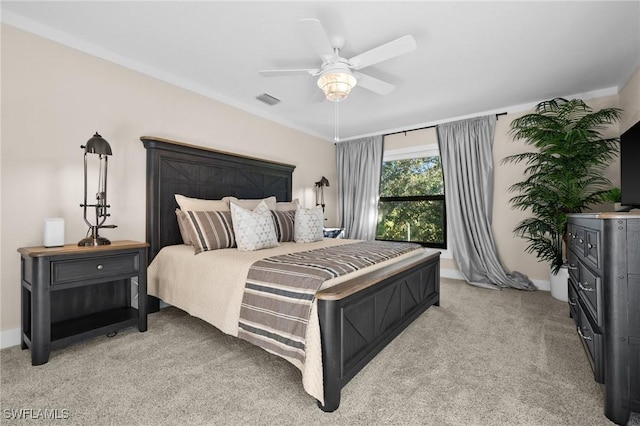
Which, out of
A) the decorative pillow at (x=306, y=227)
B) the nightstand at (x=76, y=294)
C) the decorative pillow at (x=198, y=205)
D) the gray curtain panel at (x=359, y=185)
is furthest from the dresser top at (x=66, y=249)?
the gray curtain panel at (x=359, y=185)

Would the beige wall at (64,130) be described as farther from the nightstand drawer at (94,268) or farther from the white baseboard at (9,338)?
the nightstand drawer at (94,268)

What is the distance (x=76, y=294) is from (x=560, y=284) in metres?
4.88

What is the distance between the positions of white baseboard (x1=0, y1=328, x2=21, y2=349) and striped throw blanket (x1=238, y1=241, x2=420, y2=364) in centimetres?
177

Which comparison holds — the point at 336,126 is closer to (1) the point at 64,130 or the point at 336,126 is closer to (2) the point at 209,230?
(2) the point at 209,230

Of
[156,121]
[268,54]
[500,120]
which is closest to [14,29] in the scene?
[156,121]

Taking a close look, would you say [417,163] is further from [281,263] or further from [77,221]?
[77,221]

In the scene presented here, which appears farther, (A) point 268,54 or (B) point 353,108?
(B) point 353,108

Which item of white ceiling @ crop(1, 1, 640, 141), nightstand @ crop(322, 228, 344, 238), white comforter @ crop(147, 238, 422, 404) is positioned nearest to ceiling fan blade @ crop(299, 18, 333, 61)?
white ceiling @ crop(1, 1, 640, 141)

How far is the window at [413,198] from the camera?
4664 millimetres

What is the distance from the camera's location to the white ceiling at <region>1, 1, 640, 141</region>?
6.77 ft

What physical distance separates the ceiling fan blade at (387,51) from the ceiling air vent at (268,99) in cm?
167

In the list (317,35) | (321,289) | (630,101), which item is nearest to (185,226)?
(321,289)

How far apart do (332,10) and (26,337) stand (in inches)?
126

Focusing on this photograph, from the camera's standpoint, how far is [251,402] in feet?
5.04
